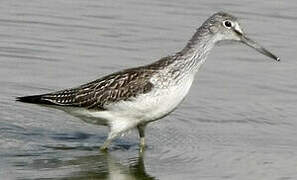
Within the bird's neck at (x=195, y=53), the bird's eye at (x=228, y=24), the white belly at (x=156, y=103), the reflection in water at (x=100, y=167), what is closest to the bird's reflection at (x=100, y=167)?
the reflection in water at (x=100, y=167)

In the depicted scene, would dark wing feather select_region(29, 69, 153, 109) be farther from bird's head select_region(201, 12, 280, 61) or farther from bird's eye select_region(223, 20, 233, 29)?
bird's eye select_region(223, 20, 233, 29)

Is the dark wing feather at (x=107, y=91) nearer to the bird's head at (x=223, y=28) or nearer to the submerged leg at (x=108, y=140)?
the submerged leg at (x=108, y=140)

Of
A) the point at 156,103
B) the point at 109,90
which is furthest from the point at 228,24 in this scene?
the point at 109,90

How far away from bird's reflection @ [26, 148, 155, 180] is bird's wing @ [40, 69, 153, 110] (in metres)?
0.77

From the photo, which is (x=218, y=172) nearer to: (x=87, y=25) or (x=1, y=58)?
(x=1, y=58)

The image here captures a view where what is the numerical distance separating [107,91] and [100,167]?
1.12 meters

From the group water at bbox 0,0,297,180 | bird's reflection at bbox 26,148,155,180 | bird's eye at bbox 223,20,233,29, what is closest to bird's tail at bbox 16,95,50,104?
water at bbox 0,0,297,180

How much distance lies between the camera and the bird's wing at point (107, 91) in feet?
51.2

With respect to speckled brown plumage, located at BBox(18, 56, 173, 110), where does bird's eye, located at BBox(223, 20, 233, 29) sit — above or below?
Answer: above

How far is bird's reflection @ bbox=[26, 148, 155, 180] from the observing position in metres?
15.0

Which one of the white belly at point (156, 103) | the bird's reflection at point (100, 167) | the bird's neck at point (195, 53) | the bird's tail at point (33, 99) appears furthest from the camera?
the bird's tail at point (33, 99)

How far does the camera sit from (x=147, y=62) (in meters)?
19.8

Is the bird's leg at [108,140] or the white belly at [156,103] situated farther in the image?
the bird's leg at [108,140]

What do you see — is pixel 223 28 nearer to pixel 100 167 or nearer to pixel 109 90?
pixel 109 90
